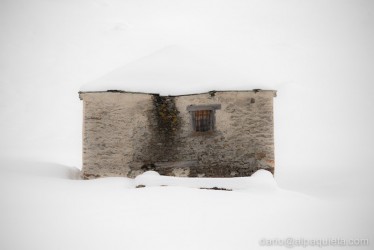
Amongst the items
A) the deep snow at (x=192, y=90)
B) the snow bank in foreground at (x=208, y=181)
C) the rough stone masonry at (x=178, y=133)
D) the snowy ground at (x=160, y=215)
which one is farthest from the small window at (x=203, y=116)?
the snowy ground at (x=160, y=215)

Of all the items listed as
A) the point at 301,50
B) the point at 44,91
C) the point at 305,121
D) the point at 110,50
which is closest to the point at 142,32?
the point at 110,50

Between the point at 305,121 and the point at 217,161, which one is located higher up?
the point at 305,121

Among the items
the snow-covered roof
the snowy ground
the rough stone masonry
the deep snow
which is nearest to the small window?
the rough stone masonry

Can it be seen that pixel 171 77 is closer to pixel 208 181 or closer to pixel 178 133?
pixel 178 133

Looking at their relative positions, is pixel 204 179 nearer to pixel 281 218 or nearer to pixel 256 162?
pixel 256 162

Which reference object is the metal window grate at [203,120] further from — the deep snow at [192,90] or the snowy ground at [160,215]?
the snowy ground at [160,215]

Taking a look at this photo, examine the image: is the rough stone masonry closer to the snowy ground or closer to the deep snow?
the deep snow

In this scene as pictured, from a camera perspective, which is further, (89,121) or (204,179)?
(89,121)

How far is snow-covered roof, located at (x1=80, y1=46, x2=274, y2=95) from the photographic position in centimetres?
1189

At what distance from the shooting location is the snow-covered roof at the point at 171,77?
11.9 metres

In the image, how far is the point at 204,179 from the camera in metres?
10.9

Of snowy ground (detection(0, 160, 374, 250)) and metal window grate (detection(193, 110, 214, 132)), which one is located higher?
metal window grate (detection(193, 110, 214, 132))

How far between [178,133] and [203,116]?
1.06 meters

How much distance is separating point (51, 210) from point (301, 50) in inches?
2214
